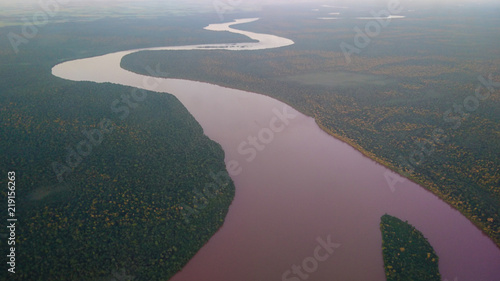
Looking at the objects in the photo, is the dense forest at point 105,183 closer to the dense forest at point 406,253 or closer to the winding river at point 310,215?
the winding river at point 310,215

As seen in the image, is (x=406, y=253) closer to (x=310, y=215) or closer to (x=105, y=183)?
(x=310, y=215)

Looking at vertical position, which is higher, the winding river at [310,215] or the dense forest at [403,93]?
the dense forest at [403,93]

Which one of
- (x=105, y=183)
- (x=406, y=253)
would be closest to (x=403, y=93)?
(x=406, y=253)

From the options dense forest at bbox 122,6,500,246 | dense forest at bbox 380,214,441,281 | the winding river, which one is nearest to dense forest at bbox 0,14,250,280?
the winding river

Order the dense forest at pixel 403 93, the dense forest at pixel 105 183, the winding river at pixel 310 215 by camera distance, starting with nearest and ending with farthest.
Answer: the dense forest at pixel 105 183 < the winding river at pixel 310 215 < the dense forest at pixel 403 93

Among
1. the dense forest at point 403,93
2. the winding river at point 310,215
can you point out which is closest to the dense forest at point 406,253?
the winding river at point 310,215

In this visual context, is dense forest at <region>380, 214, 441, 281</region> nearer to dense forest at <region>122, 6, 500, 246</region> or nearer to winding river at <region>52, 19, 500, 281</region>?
winding river at <region>52, 19, 500, 281</region>

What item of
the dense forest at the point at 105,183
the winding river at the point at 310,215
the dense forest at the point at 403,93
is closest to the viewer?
the dense forest at the point at 105,183
